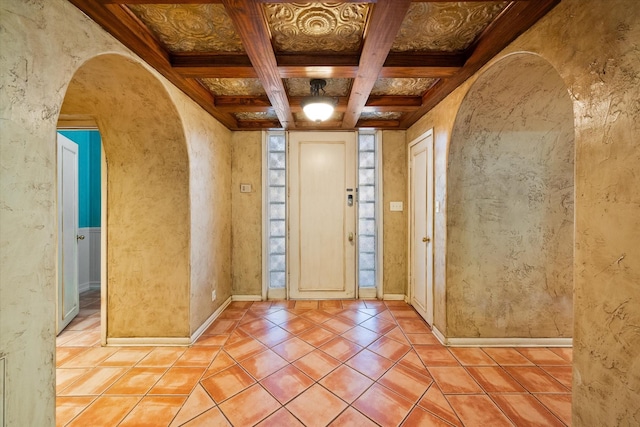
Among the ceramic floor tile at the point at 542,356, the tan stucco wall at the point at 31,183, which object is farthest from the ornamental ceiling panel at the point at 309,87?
the ceramic floor tile at the point at 542,356

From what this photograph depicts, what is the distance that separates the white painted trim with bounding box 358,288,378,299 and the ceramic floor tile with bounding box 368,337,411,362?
104 cm

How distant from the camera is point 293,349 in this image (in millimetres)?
2232

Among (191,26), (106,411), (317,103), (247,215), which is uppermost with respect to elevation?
(191,26)

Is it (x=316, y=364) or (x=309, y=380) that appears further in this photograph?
(x=316, y=364)

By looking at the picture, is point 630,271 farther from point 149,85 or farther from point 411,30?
point 149,85

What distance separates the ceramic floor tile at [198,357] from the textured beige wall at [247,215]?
3.89 ft

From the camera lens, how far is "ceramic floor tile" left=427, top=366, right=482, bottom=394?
1.73 meters

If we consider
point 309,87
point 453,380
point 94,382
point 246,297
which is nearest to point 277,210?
point 246,297

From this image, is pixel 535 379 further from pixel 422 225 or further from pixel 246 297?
pixel 246 297

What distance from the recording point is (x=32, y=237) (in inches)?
39.6

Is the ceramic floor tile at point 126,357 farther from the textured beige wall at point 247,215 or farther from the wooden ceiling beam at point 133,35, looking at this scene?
the wooden ceiling beam at point 133,35

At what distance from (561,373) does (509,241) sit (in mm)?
1047

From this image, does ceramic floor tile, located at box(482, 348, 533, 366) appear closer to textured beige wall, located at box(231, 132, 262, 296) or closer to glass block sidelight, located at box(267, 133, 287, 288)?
glass block sidelight, located at box(267, 133, 287, 288)

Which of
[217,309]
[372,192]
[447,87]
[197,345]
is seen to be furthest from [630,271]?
[217,309]
